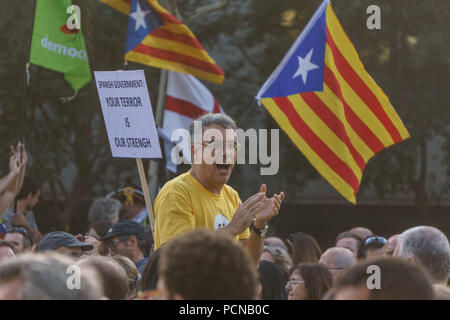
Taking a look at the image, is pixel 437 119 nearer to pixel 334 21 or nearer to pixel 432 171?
pixel 432 171

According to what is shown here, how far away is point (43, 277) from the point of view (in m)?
2.40

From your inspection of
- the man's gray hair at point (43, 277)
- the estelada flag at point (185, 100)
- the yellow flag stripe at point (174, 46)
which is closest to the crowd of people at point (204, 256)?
the man's gray hair at point (43, 277)

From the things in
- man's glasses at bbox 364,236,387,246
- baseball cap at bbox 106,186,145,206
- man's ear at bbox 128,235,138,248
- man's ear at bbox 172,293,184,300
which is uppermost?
man's ear at bbox 172,293,184,300

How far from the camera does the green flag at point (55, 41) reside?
A: 8.43 m

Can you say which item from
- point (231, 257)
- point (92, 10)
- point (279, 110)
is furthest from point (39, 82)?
point (231, 257)

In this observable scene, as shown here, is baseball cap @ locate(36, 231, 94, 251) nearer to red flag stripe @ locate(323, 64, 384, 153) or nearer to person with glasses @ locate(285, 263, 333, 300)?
person with glasses @ locate(285, 263, 333, 300)

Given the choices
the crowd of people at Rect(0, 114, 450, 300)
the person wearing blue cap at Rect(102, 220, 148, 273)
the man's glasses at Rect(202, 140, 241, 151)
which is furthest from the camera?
the person wearing blue cap at Rect(102, 220, 148, 273)

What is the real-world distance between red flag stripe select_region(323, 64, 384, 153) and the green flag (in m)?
3.15

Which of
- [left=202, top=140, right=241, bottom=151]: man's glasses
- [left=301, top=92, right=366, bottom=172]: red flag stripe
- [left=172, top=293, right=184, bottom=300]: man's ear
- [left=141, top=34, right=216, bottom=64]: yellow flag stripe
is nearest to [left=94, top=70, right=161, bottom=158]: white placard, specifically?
[left=202, top=140, right=241, bottom=151]: man's glasses

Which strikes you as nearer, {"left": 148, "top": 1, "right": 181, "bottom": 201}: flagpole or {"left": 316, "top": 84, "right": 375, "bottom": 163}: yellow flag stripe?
{"left": 316, "top": 84, "right": 375, "bottom": 163}: yellow flag stripe

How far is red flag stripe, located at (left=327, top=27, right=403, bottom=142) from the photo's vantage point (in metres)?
6.86

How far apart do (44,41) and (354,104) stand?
3.56 metres

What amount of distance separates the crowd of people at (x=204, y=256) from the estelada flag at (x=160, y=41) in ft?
6.63
